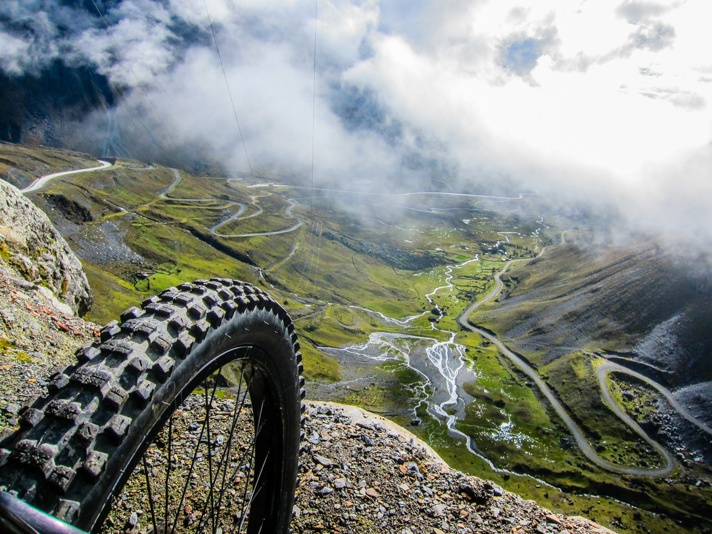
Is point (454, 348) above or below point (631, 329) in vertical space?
below

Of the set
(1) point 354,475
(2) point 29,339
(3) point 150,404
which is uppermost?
(2) point 29,339

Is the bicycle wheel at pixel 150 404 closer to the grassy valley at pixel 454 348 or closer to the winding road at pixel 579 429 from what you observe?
the grassy valley at pixel 454 348

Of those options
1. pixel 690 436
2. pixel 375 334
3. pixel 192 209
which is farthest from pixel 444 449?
pixel 192 209

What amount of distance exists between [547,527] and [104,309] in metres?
85.6

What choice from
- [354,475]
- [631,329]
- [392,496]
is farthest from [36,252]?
[631,329]

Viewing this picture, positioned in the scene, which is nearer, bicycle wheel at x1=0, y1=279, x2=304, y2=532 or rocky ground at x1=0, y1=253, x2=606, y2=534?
bicycle wheel at x1=0, y1=279, x2=304, y2=532

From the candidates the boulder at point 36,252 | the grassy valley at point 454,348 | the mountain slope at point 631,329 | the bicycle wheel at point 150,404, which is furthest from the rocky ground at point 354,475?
the mountain slope at point 631,329

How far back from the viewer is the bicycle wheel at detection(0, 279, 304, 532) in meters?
3.19

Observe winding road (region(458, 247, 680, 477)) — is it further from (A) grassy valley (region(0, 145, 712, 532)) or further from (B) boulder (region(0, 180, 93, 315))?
(B) boulder (region(0, 180, 93, 315))

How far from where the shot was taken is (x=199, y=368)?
4809 mm

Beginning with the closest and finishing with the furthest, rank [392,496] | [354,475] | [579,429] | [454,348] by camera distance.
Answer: [392,496] < [354,475] < [579,429] < [454,348]

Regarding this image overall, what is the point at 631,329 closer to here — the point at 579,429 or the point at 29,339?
the point at 579,429

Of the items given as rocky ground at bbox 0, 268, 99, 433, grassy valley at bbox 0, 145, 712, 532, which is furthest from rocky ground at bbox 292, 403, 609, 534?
grassy valley at bbox 0, 145, 712, 532

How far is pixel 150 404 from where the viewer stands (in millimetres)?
3963
